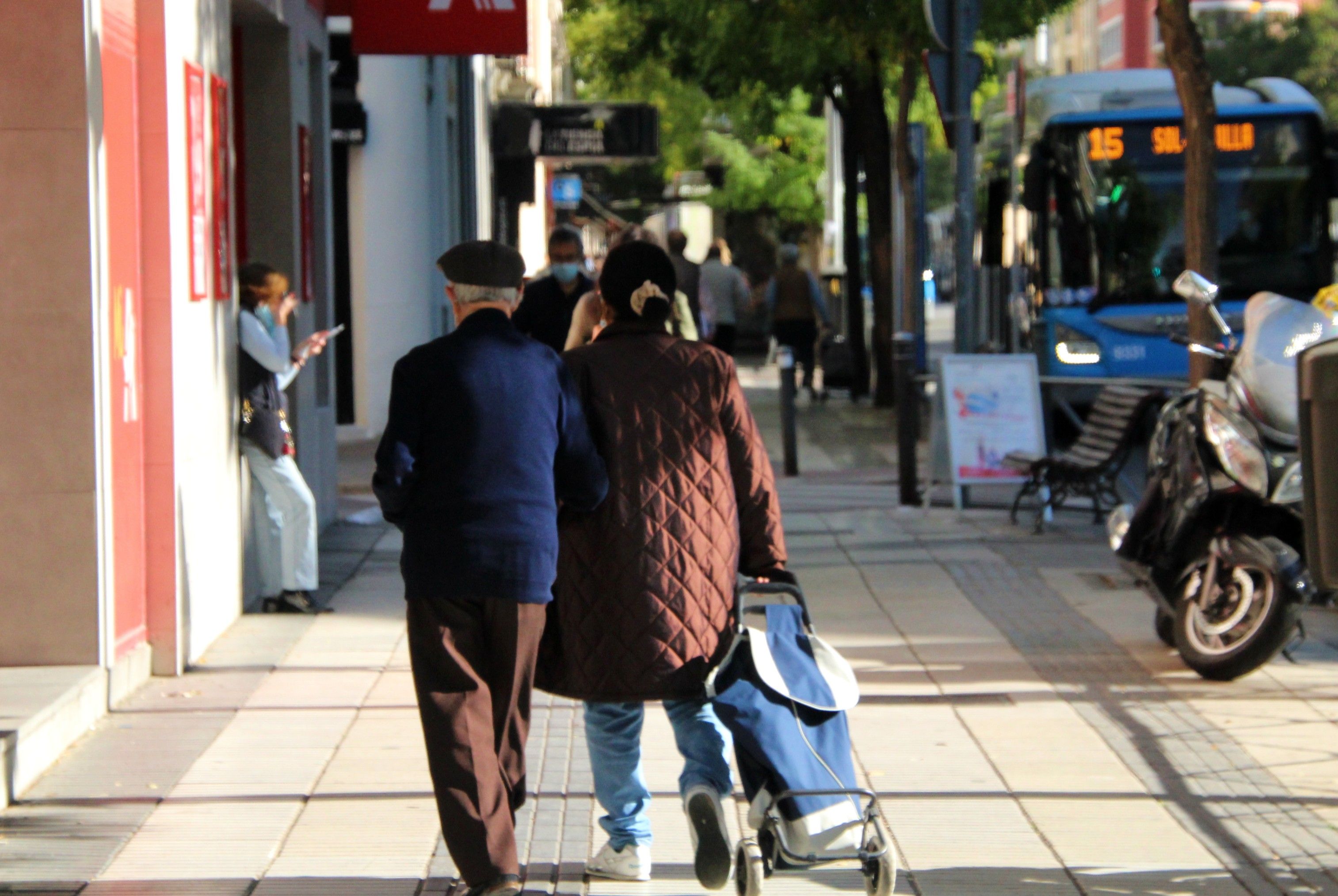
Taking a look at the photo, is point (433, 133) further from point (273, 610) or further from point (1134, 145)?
point (273, 610)

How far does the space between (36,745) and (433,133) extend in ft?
47.1

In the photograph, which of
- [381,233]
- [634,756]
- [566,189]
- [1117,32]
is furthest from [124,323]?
[1117,32]

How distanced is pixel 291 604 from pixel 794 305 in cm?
1466

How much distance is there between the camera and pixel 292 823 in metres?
5.63

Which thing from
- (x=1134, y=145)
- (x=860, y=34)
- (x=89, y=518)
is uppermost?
(x=860, y=34)

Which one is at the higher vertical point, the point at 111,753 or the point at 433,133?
the point at 433,133

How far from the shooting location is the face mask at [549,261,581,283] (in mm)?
10148

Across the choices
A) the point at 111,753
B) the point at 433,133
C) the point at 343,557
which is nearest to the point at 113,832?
the point at 111,753

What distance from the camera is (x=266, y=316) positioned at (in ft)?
29.6

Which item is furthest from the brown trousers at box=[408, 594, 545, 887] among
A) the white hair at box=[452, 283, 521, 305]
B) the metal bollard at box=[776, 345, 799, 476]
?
the metal bollard at box=[776, 345, 799, 476]

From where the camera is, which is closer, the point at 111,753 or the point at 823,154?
the point at 111,753

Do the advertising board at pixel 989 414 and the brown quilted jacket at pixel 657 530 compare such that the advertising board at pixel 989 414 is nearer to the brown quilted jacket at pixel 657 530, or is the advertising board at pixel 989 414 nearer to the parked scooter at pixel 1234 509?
the parked scooter at pixel 1234 509

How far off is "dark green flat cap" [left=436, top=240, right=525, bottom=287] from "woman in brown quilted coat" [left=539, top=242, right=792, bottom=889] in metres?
0.25

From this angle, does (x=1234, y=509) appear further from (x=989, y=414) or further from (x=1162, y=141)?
(x=1162, y=141)
